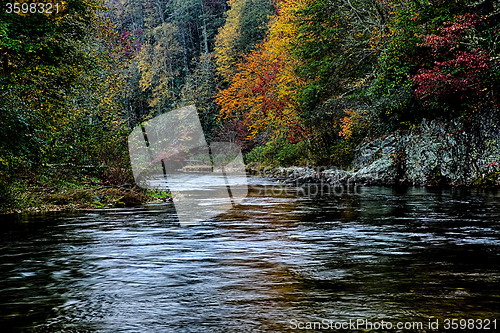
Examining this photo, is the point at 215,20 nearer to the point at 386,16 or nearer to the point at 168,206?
the point at 386,16

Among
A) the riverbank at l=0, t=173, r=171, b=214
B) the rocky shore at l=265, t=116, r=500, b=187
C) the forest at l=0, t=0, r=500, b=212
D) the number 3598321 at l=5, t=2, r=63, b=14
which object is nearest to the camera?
the number 3598321 at l=5, t=2, r=63, b=14

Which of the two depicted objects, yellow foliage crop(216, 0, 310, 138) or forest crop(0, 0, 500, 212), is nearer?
forest crop(0, 0, 500, 212)

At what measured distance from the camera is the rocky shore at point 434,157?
1688 centimetres

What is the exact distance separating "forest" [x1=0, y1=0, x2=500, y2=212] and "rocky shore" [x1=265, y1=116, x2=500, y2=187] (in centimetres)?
62

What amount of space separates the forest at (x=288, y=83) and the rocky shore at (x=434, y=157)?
62 cm

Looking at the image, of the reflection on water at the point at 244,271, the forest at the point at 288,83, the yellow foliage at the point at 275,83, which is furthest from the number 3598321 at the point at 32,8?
the yellow foliage at the point at 275,83

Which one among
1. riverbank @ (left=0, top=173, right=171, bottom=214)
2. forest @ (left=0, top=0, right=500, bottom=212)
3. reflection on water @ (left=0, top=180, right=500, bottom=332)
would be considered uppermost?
forest @ (left=0, top=0, right=500, bottom=212)

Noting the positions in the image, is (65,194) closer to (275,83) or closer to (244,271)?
(244,271)

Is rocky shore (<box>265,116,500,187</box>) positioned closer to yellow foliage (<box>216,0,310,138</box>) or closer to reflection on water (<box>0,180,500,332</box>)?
reflection on water (<box>0,180,500,332</box>)

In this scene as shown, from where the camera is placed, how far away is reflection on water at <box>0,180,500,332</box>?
411 cm

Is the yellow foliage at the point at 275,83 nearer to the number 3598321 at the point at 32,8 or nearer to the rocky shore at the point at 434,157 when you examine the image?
the rocky shore at the point at 434,157

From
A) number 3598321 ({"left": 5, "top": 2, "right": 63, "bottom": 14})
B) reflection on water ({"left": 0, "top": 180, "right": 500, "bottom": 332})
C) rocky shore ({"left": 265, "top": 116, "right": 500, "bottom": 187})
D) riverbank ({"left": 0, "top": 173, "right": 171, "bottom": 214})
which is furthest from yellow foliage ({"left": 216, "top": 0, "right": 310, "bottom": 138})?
reflection on water ({"left": 0, "top": 180, "right": 500, "bottom": 332})

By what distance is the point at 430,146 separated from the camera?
18.7m

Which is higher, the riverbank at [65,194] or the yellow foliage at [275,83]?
the yellow foliage at [275,83]
